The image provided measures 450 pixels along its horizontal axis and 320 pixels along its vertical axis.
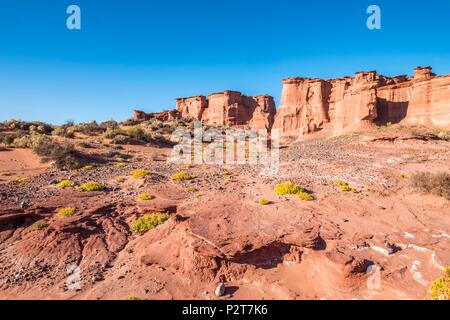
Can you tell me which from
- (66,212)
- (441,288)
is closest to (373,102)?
(441,288)

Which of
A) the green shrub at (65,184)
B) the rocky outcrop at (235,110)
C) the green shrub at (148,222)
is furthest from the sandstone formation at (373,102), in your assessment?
the green shrub at (65,184)

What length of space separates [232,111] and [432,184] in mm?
65089

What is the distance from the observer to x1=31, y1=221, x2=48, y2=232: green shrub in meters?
9.70

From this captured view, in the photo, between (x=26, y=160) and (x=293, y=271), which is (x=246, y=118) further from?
(x=293, y=271)

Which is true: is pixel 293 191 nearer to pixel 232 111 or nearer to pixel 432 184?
pixel 432 184

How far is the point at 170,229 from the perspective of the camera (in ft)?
32.7

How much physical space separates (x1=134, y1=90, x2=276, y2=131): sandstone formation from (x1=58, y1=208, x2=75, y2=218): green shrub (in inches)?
2535

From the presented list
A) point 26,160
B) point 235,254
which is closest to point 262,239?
point 235,254

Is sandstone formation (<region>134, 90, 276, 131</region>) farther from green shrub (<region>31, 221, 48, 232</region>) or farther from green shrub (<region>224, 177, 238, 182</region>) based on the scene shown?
green shrub (<region>31, 221, 48, 232</region>)

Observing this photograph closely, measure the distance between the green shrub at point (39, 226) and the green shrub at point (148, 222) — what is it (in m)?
3.01

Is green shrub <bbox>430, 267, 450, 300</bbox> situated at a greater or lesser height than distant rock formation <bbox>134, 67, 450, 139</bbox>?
lesser

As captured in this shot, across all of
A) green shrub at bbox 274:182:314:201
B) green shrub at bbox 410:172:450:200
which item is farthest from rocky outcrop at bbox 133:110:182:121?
green shrub at bbox 410:172:450:200

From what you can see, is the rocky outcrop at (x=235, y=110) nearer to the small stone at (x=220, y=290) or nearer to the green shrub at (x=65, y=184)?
the green shrub at (x=65, y=184)

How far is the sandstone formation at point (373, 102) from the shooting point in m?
36.6
